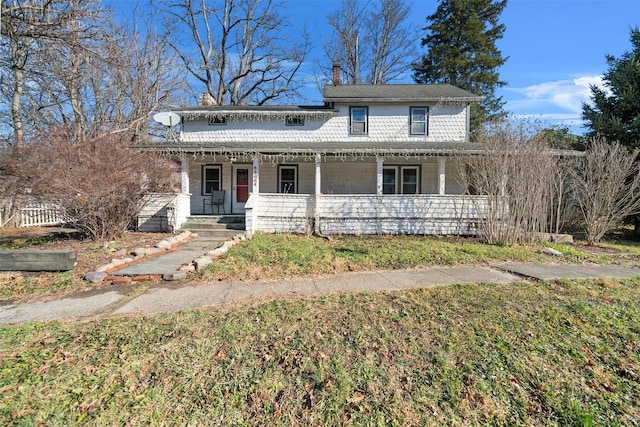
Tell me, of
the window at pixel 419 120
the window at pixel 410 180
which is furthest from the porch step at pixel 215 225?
the window at pixel 419 120

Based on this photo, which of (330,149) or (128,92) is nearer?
(330,149)

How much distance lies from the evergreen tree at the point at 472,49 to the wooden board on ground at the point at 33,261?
1044 inches

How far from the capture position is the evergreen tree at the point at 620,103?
41.1ft

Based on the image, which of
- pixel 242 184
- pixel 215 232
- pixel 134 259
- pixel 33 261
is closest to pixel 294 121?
pixel 242 184

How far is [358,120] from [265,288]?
1107 centimetres

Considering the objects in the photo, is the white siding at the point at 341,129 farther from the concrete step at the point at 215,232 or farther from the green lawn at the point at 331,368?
the green lawn at the point at 331,368

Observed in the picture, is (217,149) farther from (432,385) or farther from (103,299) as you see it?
(432,385)

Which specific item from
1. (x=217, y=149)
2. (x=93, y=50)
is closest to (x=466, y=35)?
(x=217, y=149)

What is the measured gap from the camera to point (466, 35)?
24.1 metres

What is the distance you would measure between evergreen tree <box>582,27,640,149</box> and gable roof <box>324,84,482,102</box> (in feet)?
17.9

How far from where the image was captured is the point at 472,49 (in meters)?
24.2

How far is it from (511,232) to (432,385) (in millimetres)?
7982

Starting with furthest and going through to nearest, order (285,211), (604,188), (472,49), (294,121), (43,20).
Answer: (472,49)
(294,121)
(285,211)
(604,188)
(43,20)

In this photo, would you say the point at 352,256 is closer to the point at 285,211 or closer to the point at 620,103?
the point at 285,211
